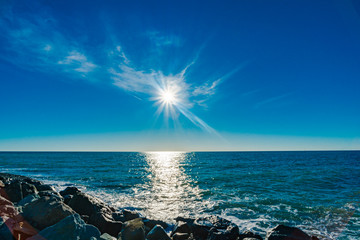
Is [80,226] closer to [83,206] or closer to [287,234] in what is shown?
[83,206]

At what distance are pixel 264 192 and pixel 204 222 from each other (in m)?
12.4

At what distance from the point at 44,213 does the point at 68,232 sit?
216 cm

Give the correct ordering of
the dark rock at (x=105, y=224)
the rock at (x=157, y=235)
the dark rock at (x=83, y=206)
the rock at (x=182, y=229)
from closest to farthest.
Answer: the rock at (x=157, y=235) → the dark rock at (x=105, y=224) → the rock at (x=182, y=229) → the dark rock at (x=83, y=206)

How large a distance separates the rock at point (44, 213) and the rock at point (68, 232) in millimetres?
1383

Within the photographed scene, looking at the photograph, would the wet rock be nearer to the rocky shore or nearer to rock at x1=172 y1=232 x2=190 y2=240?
the rocky shore

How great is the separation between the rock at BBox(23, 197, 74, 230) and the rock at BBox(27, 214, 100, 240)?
1.38 m

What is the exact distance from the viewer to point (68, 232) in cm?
605

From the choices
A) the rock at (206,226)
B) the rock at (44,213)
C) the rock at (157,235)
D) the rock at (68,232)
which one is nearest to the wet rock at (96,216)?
the rock at (157,235)

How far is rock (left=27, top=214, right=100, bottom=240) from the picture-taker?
591cm

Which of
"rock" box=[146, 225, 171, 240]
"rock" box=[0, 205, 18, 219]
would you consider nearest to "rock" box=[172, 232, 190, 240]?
"rock" box=[146, 225, 171, 240]

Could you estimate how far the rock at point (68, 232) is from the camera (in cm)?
591

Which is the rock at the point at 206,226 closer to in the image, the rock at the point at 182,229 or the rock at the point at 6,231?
the rock at the point at 182,229

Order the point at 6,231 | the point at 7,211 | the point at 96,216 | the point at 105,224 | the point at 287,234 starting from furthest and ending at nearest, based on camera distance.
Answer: the point at 96,216 → the point at 105,224 → the point at 287,234 → the point at 7,211 → the point at 6,231

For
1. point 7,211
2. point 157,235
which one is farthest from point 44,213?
point 157,235
